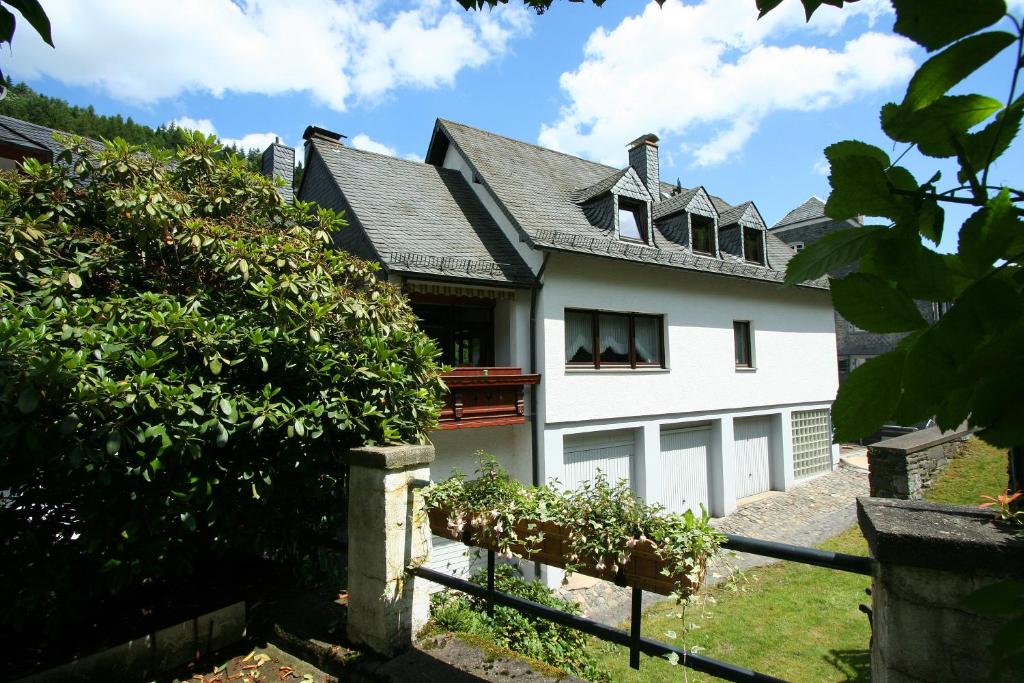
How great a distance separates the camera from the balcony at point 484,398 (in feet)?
32.8

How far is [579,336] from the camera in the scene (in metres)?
12.2

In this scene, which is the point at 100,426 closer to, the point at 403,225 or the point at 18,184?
the point at 18,184

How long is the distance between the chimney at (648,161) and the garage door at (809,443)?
8336 millimetres

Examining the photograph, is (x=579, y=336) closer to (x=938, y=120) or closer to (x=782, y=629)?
(x=782, y=629)

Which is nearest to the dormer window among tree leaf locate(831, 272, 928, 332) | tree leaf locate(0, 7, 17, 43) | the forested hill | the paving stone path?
the paving stone path

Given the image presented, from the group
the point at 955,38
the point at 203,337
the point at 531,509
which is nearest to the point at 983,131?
the point at 955,38

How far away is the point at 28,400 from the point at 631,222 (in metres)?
12.8

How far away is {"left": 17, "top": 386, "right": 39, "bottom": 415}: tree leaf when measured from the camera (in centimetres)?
268

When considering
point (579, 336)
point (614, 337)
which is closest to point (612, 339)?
point (614, 337)

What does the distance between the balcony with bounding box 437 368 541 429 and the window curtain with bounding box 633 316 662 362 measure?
11.5ft

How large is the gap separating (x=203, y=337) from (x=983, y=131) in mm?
3956

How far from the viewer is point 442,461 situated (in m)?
10.3

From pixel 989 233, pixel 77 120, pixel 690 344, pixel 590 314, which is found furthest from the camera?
pixel 77 120

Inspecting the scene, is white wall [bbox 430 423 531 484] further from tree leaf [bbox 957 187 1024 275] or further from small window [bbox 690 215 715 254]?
tree leaf [bbox 957 187 1024 275]
